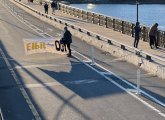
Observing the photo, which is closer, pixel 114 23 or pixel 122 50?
pixel 122 50

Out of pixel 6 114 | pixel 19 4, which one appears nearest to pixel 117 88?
pixel 6 114

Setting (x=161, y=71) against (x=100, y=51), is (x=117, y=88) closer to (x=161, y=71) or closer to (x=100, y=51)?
(x=161, y=71)

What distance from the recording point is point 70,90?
17.4m

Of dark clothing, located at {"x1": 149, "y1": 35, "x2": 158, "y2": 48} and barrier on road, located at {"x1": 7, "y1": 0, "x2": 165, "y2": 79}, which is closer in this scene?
barrier on road, located at {"x1": 7, "y1": 0, "x2": 165, "y2": 79}

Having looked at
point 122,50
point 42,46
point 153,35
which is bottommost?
point 122,50

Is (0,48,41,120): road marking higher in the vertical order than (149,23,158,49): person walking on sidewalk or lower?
lower

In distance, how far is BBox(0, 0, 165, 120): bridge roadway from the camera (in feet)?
46.3

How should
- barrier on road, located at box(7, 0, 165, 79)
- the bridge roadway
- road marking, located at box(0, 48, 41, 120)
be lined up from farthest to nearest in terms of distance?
barrier on road, located at box(7, 0, 165, 79) < the bridge roadway < road marking, located at box(0, 48, 41, 120)

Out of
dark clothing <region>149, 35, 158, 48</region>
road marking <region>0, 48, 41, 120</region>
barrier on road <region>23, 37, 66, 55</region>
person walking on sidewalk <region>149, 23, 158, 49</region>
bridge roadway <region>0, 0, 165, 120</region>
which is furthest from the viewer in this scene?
dark clothing <region>149, 35, 158, 48</region>

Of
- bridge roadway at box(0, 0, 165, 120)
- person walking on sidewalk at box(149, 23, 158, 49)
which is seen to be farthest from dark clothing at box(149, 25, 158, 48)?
bridge roadway at box(0, 0, 165, 120)

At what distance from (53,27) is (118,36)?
13647mm

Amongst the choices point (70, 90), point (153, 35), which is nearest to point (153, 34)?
point (153, 35)

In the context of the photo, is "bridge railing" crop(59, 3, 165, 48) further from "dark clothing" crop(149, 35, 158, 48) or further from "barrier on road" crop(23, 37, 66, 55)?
"barrier on road" crop(23, 37, 66, 55)

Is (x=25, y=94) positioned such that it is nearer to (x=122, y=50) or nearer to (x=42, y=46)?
(x=42, y=46)
